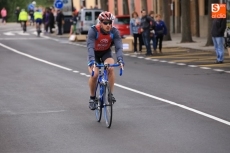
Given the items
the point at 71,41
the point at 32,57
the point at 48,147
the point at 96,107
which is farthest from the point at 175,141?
the point at 71,41

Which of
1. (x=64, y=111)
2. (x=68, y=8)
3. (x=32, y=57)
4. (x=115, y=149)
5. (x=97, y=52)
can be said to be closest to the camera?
(x=115, y=149)

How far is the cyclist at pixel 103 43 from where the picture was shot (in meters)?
13.0

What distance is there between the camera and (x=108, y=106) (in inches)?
507

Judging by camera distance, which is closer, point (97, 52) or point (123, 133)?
point (123, 133)

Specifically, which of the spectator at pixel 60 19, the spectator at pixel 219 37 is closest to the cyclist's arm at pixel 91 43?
the spectator at pixel 219 37

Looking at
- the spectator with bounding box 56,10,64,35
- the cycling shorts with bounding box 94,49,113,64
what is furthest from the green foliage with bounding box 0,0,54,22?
the cycling shorts with bounding box 94,49,113,64

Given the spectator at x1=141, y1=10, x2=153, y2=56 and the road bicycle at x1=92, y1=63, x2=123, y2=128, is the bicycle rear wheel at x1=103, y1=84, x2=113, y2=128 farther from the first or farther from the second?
the spectator at x1=141, y1=10, x2=153, y2=56

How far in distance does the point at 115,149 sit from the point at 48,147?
88 cm

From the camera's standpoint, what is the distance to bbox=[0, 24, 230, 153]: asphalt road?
1102 centimetres

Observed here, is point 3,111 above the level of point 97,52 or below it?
below

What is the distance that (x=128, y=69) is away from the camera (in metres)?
25.5

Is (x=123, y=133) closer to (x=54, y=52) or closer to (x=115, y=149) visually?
(x=115, y=149)

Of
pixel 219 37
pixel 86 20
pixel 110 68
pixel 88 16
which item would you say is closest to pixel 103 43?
pixel 110 68

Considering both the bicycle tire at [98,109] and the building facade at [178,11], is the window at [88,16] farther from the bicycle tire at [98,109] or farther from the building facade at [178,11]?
the bicycle tire at [98,109]
